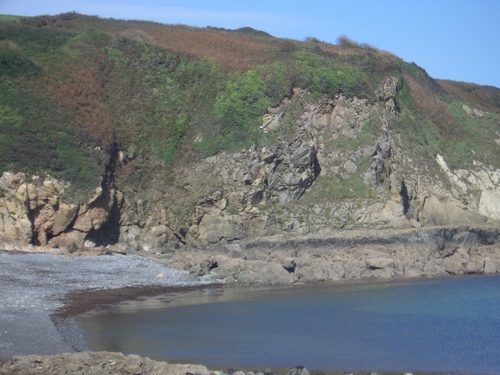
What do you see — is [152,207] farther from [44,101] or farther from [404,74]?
[404,74]

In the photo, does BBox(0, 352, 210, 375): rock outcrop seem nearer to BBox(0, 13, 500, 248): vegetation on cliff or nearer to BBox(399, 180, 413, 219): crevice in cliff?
BBox(0, 13, 500, 248): vegetation on cliff

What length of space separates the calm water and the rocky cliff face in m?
8.13

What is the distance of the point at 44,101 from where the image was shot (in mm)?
41156

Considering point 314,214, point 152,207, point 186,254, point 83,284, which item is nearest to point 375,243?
point 314,214

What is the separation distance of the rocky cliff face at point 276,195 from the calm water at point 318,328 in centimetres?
813

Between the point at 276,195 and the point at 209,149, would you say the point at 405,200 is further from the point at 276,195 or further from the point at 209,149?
the point at 209,149

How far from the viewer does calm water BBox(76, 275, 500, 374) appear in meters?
20.4

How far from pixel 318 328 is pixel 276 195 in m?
17.7

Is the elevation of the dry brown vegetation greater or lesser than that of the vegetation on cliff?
greater

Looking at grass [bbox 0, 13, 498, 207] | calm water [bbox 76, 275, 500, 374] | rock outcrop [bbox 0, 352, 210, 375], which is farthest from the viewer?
grass [bbox 0, 13, 498, 207]

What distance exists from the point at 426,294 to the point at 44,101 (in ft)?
76.3

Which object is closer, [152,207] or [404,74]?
[152,207]

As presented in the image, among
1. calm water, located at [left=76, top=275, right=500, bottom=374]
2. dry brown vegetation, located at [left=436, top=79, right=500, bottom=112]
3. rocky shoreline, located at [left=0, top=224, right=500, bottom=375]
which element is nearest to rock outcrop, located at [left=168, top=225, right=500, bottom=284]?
rocky shoreline, located at [left=0, top=224, right=500, bottom=375]

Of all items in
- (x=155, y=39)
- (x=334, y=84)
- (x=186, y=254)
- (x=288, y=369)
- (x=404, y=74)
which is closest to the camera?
(x=288, y=369)
